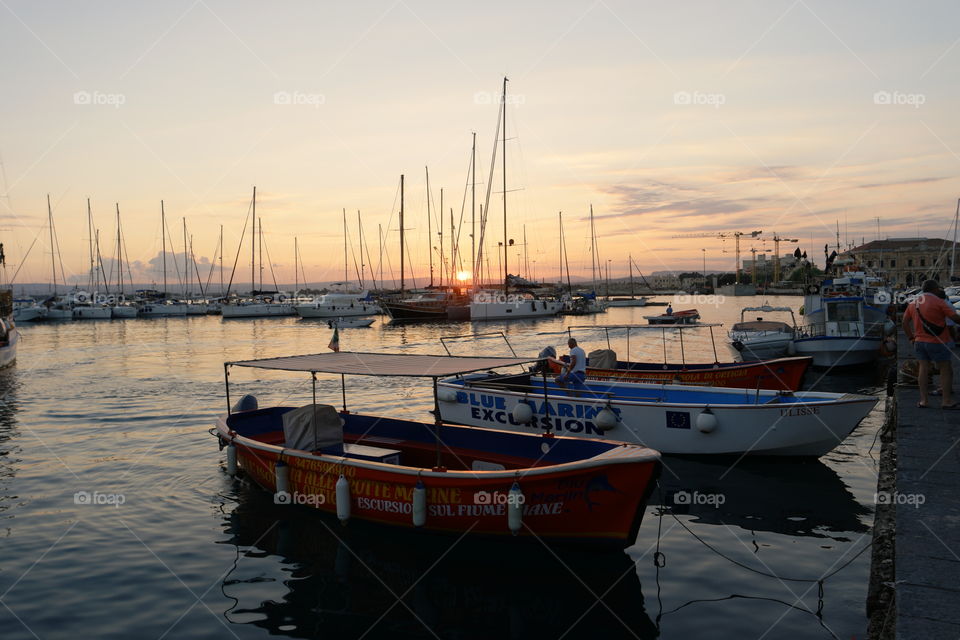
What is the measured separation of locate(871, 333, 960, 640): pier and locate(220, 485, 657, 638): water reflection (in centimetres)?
279

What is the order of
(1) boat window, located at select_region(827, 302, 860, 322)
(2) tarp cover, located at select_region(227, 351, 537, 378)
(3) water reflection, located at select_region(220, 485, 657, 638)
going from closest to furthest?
(3) water reflection, located at select_region(220, 485, 657, 638), (2) tarp cover, located at select_region(227, 351, 537, 378), (1) boat window, located at select_region(827, 302, 860, 322)

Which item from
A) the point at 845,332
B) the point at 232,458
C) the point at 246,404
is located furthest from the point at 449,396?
the point at 845,332

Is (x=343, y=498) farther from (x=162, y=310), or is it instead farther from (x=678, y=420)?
(x=162, y=310)

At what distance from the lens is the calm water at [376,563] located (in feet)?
26.3

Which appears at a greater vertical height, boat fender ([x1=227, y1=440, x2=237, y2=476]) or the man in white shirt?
the man in white shirt

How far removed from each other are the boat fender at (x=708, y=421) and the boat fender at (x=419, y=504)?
6.85 m

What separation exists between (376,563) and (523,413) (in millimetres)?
6510

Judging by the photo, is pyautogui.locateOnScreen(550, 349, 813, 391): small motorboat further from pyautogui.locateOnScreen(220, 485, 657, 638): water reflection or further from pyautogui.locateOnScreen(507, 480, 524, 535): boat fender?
pyautogui.locateOnScreen(507, 480, 524, 535): boat fender

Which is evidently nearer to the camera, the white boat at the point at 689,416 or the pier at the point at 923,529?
the pier at the point at 923,529

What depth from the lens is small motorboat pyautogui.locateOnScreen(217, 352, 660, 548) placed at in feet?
29.4

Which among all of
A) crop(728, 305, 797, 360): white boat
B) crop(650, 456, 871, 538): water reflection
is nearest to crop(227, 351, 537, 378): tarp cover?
crop(650, 456, 871, 538): water reflection

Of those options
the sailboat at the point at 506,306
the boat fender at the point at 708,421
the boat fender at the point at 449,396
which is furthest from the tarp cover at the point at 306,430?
the sailboat at the point at 506,306

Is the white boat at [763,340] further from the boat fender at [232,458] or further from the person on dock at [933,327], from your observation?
the boat fender at [232,458]

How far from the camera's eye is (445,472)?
9.45m
